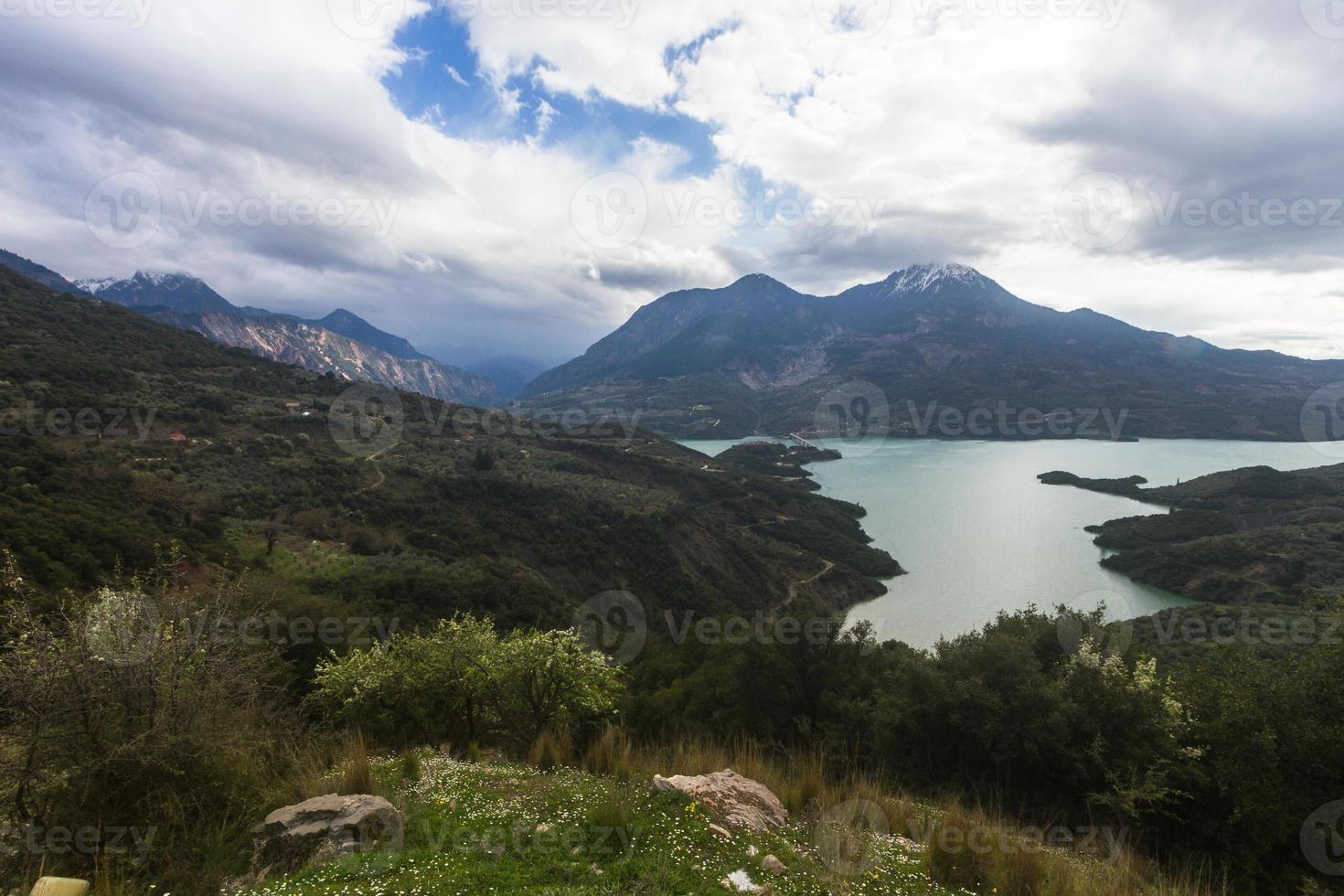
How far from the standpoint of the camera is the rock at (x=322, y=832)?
5297 millimetres

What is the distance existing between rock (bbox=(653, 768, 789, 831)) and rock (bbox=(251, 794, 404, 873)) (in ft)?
9.82

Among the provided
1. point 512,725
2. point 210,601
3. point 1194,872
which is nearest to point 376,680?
point 512,725

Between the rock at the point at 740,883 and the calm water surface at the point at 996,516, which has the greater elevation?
the rock at the point at 740,883

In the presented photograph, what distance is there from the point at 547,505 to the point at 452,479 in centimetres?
963

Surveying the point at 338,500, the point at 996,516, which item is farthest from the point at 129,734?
the point at 996,516

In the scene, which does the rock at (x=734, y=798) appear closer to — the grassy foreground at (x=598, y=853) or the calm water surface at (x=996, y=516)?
the grassy foreground at (x=598, y=853)

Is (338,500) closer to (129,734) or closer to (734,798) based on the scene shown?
(129,734)

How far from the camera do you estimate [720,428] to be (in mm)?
196625

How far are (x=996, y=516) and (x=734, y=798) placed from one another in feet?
298

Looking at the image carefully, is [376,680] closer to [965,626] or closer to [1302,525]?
[965,626]

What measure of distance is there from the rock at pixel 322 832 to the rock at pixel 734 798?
2992 millimetres

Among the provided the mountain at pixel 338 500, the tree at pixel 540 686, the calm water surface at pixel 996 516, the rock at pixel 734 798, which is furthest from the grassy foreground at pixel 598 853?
the calm water surface at pixel 996 516

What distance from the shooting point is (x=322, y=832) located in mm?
5438

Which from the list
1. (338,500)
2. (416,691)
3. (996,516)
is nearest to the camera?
(416,691)
